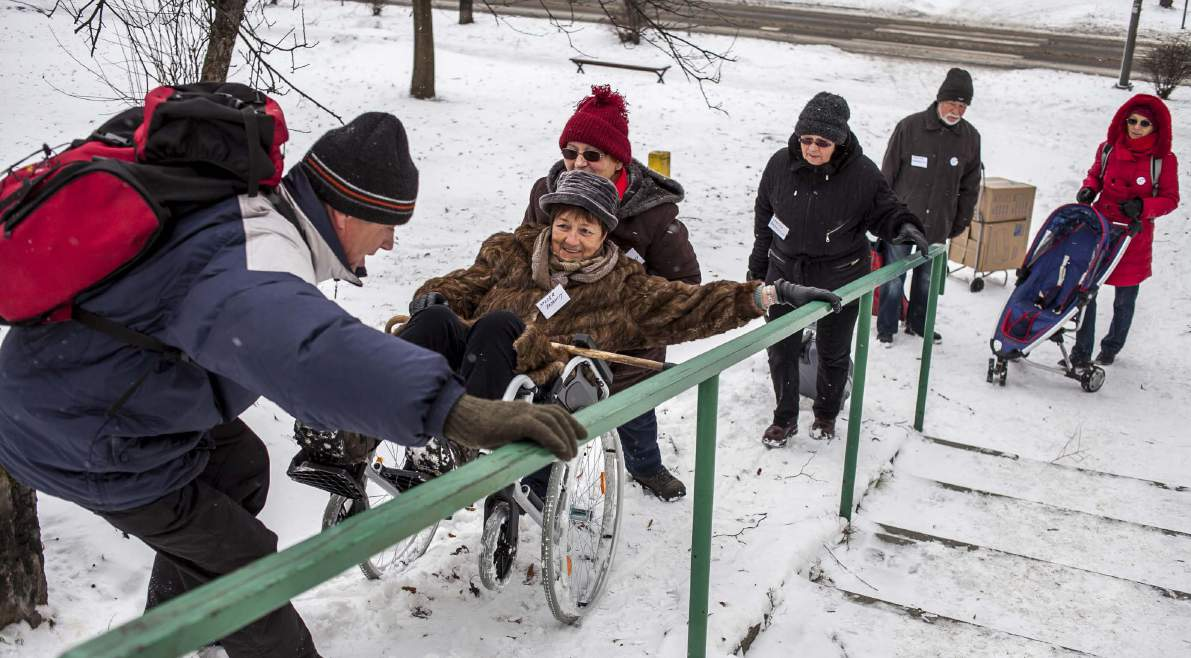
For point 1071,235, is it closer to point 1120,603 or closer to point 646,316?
point 1120,603

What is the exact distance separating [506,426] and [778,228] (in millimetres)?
3207

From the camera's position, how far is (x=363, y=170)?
1.92m

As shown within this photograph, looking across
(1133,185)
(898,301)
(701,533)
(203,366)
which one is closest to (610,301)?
(701,533)

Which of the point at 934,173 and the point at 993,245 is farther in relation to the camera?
the point at 993,245

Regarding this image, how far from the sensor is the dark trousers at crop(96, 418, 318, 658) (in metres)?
2.10

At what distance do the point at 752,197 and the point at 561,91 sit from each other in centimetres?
490

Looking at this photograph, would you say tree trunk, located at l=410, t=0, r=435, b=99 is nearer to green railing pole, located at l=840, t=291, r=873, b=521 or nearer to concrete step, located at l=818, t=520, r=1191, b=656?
green railing pole, located at l=840, t=291, r=873, b=521

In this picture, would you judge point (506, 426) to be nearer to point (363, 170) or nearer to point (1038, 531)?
point (363, 170)

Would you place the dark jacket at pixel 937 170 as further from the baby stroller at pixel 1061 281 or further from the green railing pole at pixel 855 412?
the green railing pole at pixel 855 412

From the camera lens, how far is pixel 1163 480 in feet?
14.6

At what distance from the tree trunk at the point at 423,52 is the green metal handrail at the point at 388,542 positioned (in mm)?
10493

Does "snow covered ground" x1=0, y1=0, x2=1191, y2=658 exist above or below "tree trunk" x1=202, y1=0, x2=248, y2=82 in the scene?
below

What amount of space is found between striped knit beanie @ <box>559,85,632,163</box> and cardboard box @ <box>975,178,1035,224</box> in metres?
4.86

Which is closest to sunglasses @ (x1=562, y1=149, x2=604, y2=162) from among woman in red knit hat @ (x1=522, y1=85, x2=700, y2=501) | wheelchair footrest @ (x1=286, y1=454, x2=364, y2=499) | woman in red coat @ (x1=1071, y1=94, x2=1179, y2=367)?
woman in red knit hat @ (x1=522, y1=85, x2=700, y2=501)
